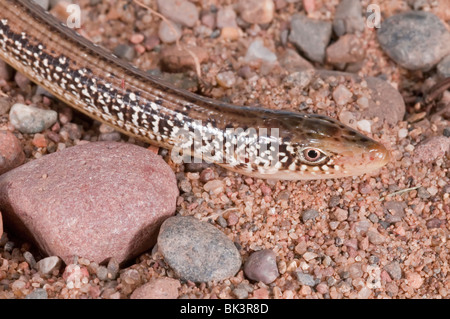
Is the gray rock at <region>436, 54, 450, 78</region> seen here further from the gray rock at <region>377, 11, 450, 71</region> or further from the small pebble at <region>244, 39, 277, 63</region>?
the small pebble at <region>244, 39, 277, 63</region>

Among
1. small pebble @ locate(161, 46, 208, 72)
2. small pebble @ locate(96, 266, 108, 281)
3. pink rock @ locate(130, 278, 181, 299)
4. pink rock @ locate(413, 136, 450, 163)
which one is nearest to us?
pink rock @ locate(130, 278, 181, 299)

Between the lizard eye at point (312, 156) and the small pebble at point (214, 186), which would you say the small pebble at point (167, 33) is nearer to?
the small pebble at point (214, 186)

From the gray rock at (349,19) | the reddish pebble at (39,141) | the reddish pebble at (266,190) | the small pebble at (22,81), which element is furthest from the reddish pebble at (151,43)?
the reddish pebble at (266,190)

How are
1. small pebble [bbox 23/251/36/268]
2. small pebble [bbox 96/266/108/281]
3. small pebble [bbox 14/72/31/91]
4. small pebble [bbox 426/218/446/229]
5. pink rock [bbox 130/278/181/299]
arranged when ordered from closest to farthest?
pink rock [bbox 130/278/181/299] → small pebble [bbox 96/266/108/281] → small pebble [bbox 23/251/36/268] → small pebble [bbox 426/218/446/229] → small pebble [bbox 14/72/31/91]

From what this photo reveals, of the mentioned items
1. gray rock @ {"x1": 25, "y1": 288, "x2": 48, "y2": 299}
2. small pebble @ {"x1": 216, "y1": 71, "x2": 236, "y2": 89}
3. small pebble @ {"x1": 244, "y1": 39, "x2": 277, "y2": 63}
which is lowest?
gray rock @ {"x1": 25, "y1": 288, "x2": 48, "y2": 299}

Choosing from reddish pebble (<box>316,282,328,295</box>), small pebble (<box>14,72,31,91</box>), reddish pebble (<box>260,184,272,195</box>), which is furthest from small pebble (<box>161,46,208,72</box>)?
reddish pebble (<box>316,282,328,295</box>)

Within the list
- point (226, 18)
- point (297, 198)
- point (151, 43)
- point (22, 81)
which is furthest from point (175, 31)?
point (297, 198)
